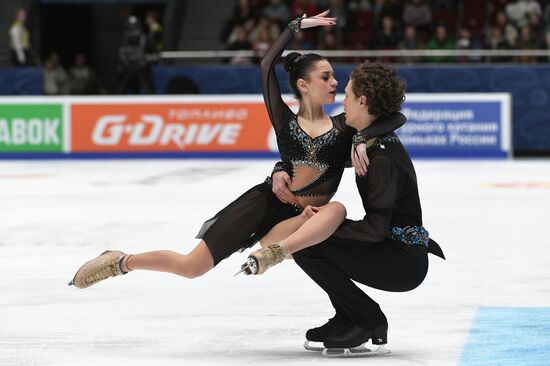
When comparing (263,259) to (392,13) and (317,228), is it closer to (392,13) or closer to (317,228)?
(317,228)

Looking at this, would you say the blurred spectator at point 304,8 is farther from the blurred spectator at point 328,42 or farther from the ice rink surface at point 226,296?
the ice rink surface at point 226,296

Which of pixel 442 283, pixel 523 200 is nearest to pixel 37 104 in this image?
pixel 523 200

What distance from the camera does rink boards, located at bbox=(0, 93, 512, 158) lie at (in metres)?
18.3

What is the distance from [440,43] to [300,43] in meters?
2.36

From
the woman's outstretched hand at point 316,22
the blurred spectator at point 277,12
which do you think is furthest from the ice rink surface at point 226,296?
the blurred spectator at point 277,12

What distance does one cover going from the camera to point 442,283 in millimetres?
7059

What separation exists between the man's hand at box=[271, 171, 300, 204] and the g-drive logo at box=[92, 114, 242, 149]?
1352cm

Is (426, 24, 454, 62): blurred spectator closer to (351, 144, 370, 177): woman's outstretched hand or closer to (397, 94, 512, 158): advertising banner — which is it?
(397, 94, 512, 158): advertising banner

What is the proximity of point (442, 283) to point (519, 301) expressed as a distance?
78 centimetres

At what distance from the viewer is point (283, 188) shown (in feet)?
16.9

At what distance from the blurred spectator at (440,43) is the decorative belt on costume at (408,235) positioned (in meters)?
14.6

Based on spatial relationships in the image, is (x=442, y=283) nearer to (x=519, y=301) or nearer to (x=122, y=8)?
(x=519, y=301)

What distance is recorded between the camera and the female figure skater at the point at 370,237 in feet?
15.8

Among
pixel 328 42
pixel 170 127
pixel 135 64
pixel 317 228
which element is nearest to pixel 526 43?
pixel 328 42
